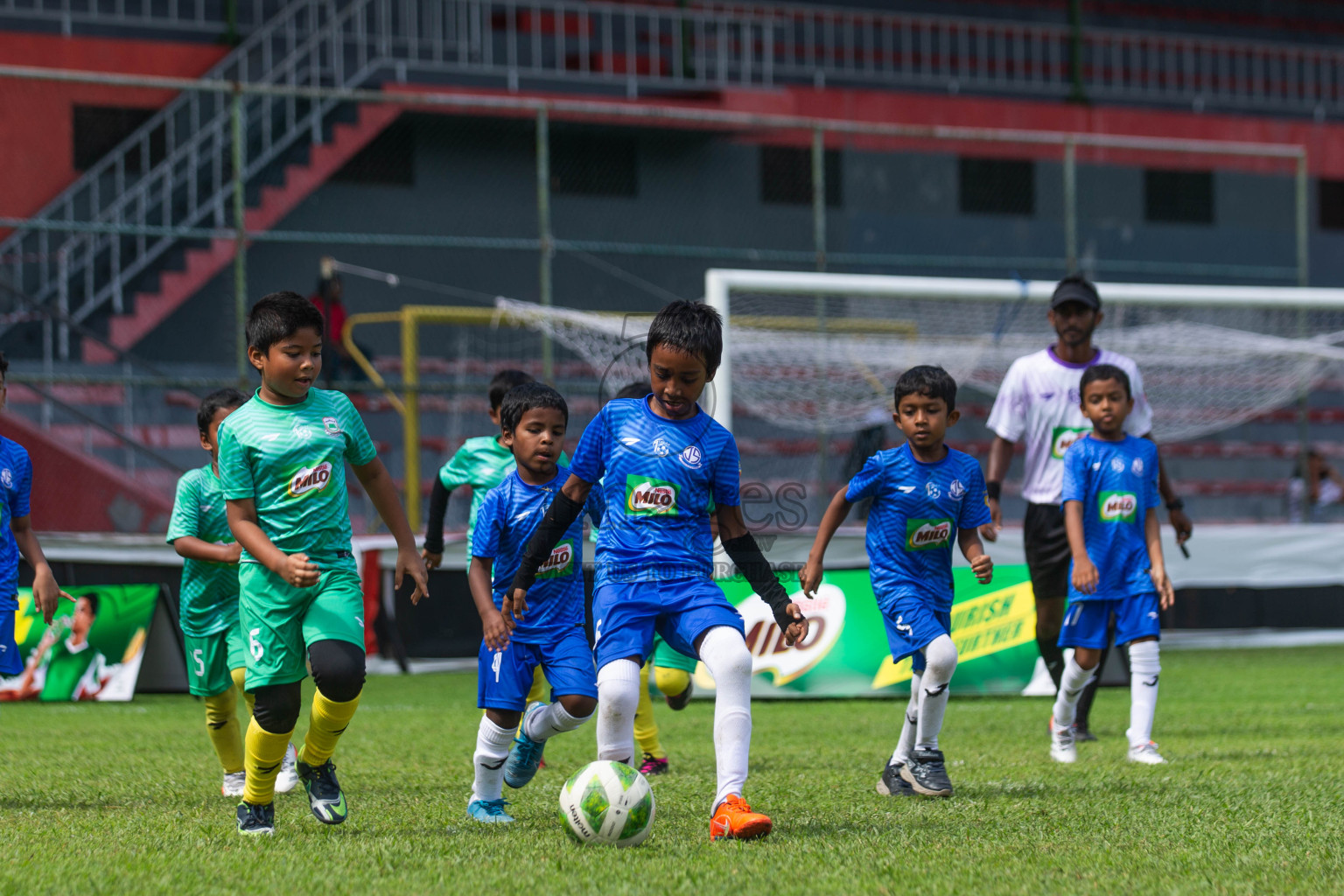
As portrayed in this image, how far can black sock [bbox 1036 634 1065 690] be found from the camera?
25.3 feet

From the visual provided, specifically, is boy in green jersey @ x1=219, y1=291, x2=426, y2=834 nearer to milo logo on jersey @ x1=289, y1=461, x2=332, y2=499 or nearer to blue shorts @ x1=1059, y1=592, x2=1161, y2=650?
milo logo on jersey @ x1=289, y1=461, x2=332, y2=499

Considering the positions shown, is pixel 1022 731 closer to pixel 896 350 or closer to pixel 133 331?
pixel 896 350

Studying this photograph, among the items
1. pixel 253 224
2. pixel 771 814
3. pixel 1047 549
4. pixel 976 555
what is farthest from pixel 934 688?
pixel 253 224

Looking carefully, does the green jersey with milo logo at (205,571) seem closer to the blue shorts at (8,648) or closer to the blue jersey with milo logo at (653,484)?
the blue shorts at (8,648)

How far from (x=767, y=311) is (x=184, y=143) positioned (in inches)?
291

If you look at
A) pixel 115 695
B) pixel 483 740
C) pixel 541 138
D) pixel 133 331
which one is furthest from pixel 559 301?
pixel 483 740

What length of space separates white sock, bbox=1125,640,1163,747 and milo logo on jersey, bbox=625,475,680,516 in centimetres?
295

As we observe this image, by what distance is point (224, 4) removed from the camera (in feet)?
67.4

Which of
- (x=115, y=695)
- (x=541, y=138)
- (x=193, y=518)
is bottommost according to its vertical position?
(x=115, y=695)

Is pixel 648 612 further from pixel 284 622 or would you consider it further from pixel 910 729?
pixel 910 729

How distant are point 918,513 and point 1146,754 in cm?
181

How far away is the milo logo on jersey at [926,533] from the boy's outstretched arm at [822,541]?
0.26 meters

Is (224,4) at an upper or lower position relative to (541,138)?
upper

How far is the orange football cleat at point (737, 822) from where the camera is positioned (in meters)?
4.36
